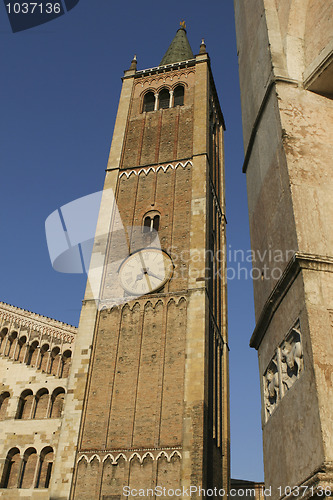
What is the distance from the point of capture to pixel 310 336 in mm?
Answer: 3268

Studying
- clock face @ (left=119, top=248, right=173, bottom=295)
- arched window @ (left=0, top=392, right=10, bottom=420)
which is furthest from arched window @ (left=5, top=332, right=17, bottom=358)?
clock face @ (left=119, top=248, right=173, bottom=295)

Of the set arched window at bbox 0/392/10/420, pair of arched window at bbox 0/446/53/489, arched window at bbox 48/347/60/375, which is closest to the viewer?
pair of arched window at bbox 0/446/53/489

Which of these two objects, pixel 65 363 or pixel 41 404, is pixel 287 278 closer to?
pixel 41 404

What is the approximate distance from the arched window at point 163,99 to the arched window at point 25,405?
14.1 meters

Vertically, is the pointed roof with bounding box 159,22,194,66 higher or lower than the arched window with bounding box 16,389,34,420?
higher

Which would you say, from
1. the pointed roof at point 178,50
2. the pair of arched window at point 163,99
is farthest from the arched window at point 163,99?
the pointed roof at point 178,50

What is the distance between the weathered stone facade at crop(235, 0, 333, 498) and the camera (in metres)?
3.22

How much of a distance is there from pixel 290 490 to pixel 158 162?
18907 mm

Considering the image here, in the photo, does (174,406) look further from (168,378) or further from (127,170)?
(127,170)

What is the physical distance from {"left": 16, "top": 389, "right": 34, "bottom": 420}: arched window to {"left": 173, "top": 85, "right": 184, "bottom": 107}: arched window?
561 inches

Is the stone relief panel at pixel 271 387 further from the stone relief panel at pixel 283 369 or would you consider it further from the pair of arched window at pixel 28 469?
the pair of arched window at pixel 28 469

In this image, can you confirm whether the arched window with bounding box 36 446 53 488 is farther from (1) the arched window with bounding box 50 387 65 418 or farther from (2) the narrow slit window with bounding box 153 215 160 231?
(2) the narrow slit window with bounding box 153 215 160 231

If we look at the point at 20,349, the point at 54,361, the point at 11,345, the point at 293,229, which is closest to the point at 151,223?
the point at 54,361

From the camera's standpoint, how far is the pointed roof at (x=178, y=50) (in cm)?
2816
